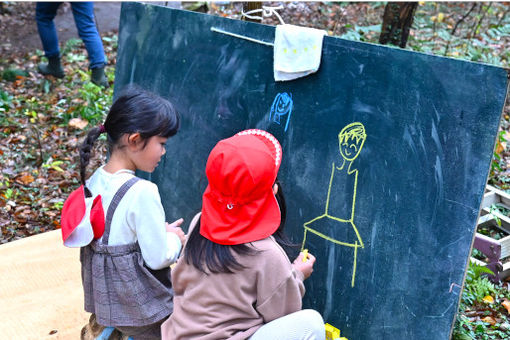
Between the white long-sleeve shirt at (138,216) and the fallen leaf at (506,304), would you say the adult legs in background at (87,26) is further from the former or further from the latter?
the fallen leaf at (506,304)

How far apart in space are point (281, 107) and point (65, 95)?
4258 mm

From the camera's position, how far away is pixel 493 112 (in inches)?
75.9

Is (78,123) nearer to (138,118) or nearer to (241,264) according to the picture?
(138,118)

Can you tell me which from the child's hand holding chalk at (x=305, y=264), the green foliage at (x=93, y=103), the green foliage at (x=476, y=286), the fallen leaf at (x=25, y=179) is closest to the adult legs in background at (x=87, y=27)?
the green foliage at (x=93, y=103)

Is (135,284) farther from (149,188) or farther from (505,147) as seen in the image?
(505,147)

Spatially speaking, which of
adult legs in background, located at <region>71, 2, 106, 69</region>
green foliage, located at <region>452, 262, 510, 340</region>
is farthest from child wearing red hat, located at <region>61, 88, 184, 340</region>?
adult legs in background, located at <region>71, 2, 106, 69</region>

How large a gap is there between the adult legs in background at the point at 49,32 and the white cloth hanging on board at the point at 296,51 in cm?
426

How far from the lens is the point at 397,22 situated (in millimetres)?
5078

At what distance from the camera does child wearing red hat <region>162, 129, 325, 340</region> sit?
2016 millimetres

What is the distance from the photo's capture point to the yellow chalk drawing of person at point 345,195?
2.38 metres

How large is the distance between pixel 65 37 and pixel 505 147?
6.34 metres

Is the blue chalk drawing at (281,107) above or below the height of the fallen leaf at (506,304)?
above

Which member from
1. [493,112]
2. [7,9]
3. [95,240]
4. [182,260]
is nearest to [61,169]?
[95,240]

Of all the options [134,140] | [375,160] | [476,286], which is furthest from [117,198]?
[476,286]
